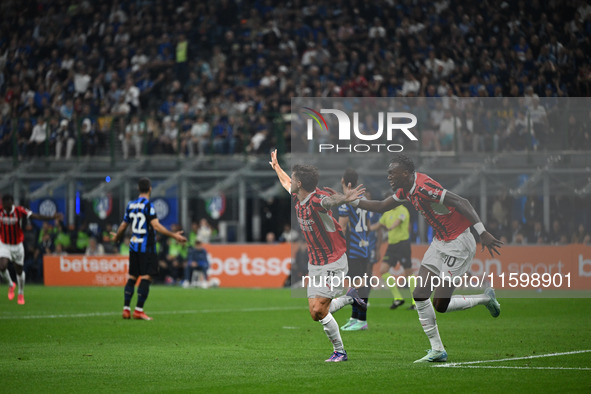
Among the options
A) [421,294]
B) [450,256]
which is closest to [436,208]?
[450,256]

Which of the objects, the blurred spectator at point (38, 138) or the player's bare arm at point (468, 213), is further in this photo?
the blurred spectator at point (38, 138)

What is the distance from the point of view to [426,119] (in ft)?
72.5

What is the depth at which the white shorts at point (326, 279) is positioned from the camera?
35.3 feet

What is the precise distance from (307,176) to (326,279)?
116cm

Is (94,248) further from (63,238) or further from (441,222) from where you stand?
(441,222)

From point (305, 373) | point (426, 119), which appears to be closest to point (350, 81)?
point (426, 119)

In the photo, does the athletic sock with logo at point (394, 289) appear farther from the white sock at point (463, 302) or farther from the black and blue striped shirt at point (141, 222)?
the white sock at point (463, 302)

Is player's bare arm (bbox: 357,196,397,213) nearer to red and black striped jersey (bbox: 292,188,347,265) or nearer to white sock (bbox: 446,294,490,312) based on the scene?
red and black striped jersey (bbox: 292,188,347,265)

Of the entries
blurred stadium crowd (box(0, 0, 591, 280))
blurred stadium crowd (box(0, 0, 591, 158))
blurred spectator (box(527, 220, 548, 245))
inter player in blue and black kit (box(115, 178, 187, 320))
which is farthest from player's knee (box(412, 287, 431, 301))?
blurred stadium crowd (box(0, 0, 591, 158))

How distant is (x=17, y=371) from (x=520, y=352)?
571cm

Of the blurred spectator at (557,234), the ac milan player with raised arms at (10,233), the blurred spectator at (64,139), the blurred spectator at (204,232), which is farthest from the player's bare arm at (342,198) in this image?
the blurred spectator at (64,139)

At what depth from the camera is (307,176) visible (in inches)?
434

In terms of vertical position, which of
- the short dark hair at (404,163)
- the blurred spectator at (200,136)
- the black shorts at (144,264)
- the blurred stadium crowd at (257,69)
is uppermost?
the blurred stadium crowd at (257,69)

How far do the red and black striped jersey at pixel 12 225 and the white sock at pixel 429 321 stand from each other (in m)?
12.6
